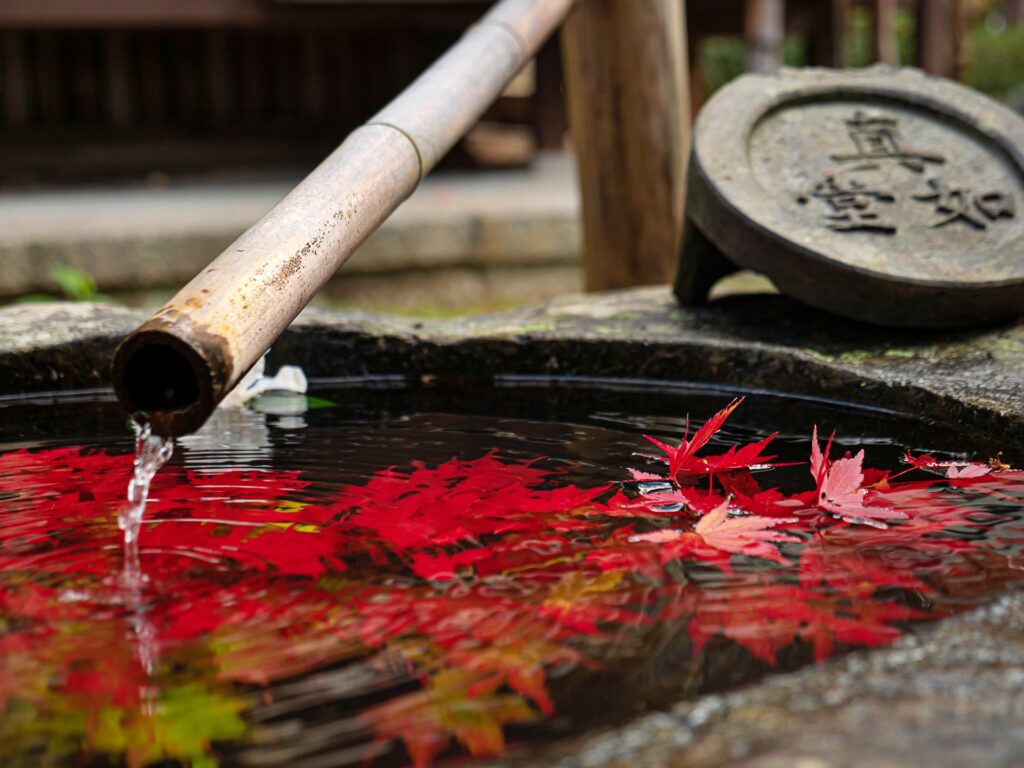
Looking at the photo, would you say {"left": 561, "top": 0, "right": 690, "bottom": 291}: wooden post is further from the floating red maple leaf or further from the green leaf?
the green leaf

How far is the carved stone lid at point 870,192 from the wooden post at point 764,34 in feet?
13.5

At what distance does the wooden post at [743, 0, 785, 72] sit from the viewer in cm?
729

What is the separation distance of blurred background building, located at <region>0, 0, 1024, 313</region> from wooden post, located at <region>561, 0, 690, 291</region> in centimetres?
182

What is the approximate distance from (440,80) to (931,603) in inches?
67.0

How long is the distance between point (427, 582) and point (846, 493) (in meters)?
0.71

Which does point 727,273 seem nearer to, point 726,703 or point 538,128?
point 726,703

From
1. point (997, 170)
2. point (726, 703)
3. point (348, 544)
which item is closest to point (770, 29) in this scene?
point (997, 170)

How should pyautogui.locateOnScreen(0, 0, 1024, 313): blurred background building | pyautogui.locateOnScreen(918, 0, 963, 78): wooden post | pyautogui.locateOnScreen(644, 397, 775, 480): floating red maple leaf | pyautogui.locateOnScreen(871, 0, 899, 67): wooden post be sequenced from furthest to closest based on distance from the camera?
pyautogui.locateOnScreen(871, 0, 899, 67): wooden post → pyautogui.locateOnScreen(918, 0, 963, 78): wooden post → pyautogui.locateOnScreen(0, 0, 1024, 313): blurred background building → pyautogui.locateOnScreen(644, 397, 775, 480): floating red maple leaf

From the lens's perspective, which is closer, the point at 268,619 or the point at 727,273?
the point at 268,619

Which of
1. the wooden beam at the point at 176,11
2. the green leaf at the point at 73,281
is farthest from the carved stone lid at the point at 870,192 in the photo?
the wooden beam at the point at 176,11

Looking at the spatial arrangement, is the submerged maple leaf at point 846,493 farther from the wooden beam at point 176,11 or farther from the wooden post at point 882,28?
the wooden post at point 882,28

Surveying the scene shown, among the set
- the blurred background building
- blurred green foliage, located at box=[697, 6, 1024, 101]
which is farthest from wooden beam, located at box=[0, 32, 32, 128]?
blurred green foliage, located at box=[697, 6, 1024, 101]

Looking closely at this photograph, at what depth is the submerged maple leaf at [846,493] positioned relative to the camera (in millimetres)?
1766

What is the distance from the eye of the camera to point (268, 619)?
1457mm
